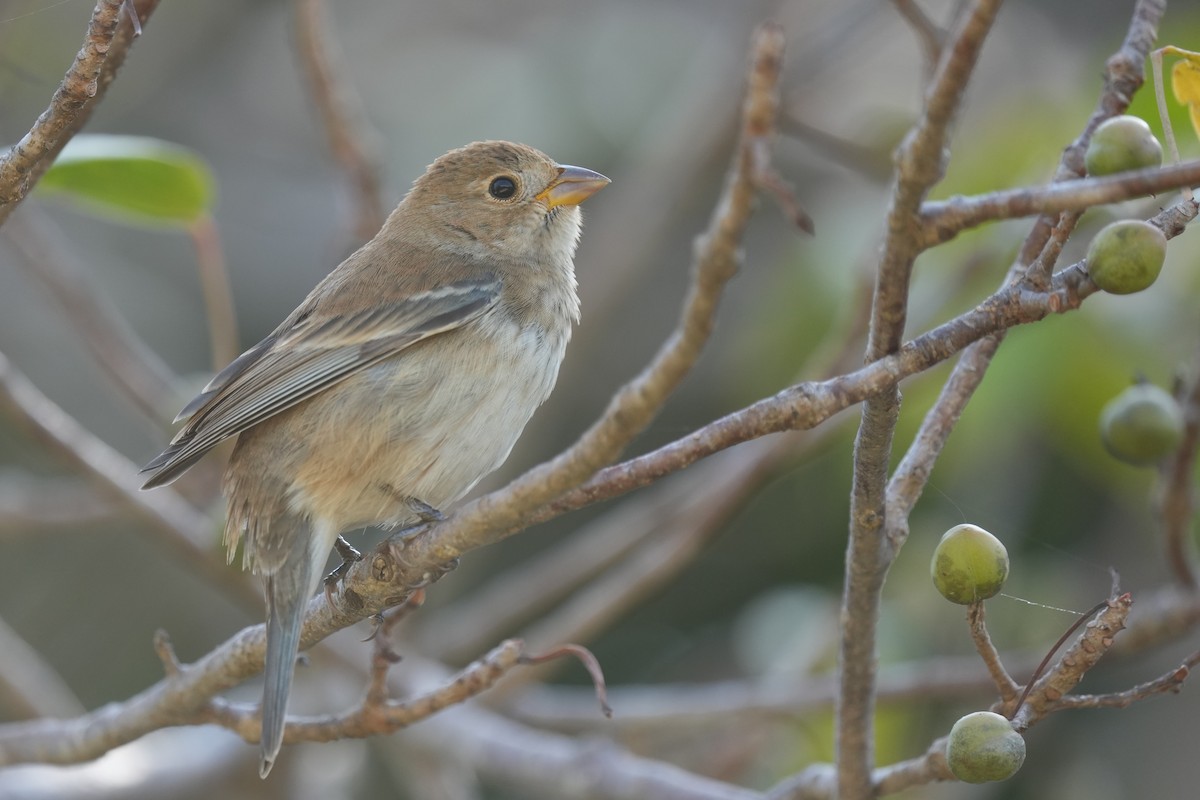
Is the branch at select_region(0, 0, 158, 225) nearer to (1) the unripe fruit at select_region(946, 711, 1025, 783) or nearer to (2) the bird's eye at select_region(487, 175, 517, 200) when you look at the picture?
(1) the unripe fruit at select_region(946, 711, 1025, 783)

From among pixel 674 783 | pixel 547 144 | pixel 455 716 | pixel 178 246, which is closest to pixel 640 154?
pixel 547 144

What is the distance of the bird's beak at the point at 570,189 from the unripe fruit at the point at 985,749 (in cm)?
230

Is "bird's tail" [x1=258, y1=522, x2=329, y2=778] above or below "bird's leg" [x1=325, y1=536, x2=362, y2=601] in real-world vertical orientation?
below

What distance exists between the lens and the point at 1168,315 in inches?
153

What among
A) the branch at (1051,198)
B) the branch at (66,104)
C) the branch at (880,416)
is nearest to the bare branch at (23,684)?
the branch at (66,104)

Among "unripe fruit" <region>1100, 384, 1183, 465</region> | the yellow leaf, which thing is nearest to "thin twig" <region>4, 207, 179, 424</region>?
"unripe fruit" <region>1100, 384, 1183, 465</region>

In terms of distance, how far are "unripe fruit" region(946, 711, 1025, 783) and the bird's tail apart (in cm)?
130

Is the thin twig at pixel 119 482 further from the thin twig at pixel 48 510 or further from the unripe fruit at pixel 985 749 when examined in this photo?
the unripe fruit at pixel 985 749

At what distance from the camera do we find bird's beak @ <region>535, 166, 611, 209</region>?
384cm

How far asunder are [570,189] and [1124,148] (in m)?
2.32

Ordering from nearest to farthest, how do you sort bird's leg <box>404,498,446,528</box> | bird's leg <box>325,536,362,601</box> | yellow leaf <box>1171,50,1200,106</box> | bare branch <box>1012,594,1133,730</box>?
bare branch <box>1012,594,1133,730</box> < yellow leaf <box>1171,50,1200,106</box> < bird's leg <box>325,536,362,601</box> < bird's leg <box>404,498,446,528</box>

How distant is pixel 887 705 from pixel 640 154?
384 cm

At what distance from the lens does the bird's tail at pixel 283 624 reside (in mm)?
2525

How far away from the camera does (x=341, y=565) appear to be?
3246 mm
